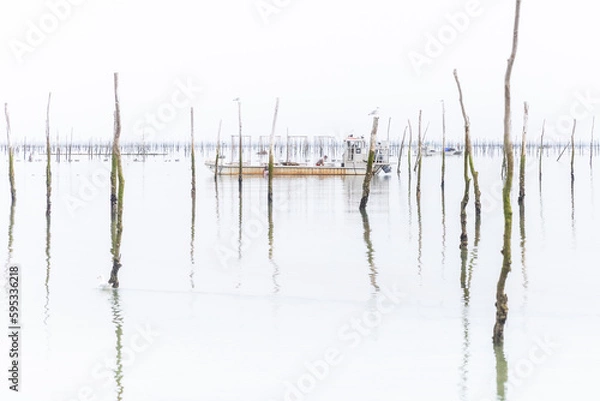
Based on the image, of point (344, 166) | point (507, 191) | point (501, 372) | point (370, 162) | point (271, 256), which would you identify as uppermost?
point (370, 162)

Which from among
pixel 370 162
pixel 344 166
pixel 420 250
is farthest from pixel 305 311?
pixel 344 166

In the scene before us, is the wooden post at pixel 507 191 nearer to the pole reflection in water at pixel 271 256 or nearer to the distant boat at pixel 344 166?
the pole reflection in water at pixel 271 256

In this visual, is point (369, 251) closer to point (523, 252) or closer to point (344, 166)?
point (523, 252)

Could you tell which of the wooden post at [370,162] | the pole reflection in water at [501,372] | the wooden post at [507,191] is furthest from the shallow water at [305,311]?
the wooden post at [370,162]

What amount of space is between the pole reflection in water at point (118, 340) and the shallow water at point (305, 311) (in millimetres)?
32

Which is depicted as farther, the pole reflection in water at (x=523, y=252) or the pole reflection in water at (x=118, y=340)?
the pole reflection in water at (x=523, y=252)

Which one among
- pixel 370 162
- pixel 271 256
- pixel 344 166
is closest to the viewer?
pixel 271 256

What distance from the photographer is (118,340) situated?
32.5 ft

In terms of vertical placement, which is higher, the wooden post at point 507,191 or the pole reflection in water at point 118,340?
the wooden post at point 507,191

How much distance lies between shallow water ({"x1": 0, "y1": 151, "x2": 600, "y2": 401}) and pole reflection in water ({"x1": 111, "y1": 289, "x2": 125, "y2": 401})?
0.03 meters

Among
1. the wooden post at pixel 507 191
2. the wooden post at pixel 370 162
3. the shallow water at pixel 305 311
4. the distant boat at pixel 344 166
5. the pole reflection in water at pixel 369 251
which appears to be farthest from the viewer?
the distant boat at pixel 344 166

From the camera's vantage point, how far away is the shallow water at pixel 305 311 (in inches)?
333

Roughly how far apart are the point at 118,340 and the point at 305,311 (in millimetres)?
2747

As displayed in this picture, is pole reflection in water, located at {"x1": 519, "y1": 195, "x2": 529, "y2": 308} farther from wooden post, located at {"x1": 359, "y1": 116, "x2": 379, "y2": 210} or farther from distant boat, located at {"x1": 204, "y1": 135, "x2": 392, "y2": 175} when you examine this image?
distant boat, located at {"x1": 204, "y1": 135, "x2": 392, "y2": 175}
